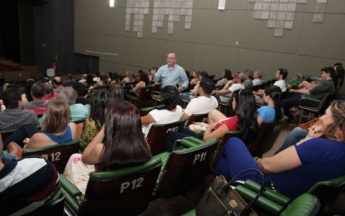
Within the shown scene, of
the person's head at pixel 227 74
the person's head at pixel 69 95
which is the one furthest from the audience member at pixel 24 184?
the person's head at pixel 227 74

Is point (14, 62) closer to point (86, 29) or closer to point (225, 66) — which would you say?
point (86, 29)

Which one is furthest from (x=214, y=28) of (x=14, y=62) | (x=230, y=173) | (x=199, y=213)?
(x=14, y=62)

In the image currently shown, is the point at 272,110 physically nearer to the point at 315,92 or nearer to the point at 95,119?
the point at 95,119

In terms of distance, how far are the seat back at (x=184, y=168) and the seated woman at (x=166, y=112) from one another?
0.81 metres

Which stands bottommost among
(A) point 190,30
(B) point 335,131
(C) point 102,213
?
(C) point 102,213

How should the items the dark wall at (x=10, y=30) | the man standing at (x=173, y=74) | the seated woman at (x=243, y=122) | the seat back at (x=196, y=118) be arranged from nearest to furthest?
the seated woman at (x=243, y=122), the seat back at (x=196, y=118), the man standing at (x=173, y=74), the dark wall at (x=10, y=30)

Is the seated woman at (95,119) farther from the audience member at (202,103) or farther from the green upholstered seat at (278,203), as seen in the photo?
the audience member at (202,103)

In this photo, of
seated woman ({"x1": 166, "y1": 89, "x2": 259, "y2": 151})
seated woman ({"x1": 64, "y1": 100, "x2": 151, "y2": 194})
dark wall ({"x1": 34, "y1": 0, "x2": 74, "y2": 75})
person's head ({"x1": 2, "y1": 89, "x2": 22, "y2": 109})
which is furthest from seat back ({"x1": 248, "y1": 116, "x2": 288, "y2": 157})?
dark wall ({"x1": 34, "y1": 0, "x2": 74, "y2": 75})

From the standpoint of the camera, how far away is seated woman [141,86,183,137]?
2719 millimetres

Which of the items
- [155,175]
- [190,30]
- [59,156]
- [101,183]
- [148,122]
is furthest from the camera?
[190,30]

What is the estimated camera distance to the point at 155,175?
166cm

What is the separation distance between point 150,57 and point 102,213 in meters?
8.79

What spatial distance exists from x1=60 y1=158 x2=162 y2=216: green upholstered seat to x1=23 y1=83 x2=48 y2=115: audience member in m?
1.94

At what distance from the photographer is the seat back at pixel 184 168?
70.5 inches
